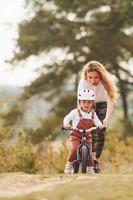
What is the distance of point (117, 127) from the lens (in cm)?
2461

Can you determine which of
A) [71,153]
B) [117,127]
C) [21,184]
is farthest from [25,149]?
[117,127]

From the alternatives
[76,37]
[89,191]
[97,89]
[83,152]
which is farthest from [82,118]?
[76,37]

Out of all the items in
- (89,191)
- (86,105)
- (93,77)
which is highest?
(93,77)

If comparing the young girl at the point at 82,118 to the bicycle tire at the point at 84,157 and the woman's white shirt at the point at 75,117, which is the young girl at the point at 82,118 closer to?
the woman's white shirt at the point at 75,117

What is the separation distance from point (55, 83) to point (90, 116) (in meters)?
16.9

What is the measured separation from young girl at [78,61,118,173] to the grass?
241 centimetres

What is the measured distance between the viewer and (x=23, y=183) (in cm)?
566

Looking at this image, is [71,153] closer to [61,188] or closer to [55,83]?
[61,188]

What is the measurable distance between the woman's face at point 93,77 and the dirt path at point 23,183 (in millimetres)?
2052

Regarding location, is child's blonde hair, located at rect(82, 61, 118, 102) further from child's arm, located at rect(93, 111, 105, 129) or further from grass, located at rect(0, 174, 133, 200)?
grass, located at rect(0, 174, 133, 200)

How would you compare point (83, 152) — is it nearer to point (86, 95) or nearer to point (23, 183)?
point (86, 95)

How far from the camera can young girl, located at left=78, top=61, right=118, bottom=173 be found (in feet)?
26.1

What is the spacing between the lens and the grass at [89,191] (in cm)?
494

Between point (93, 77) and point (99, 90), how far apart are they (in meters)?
0.20
